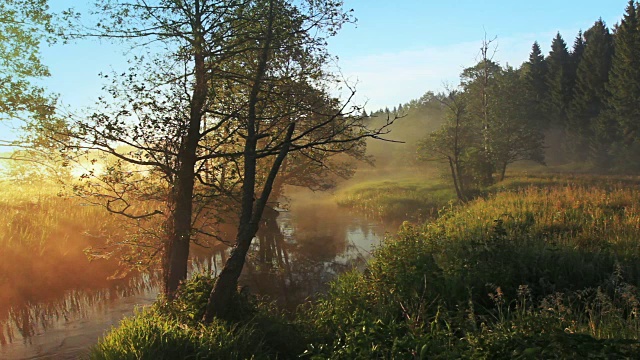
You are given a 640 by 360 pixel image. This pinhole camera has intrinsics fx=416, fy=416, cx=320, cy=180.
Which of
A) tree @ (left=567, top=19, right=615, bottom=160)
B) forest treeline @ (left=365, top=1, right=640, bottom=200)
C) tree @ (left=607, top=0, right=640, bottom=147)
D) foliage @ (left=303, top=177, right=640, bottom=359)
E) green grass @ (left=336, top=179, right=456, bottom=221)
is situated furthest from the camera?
tree @ (left=567, top=19, right=615, bottom=160)

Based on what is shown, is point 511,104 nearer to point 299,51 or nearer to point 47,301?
point 299,51

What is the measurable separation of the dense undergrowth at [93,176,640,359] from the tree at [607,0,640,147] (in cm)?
4241

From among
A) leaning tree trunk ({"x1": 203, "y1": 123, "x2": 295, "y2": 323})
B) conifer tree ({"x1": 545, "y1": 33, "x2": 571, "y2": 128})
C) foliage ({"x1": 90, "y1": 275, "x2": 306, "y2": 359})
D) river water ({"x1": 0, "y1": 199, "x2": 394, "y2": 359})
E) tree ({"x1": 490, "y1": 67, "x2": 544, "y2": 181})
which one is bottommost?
river water ({"x1": 0, "y1": 199, "x2": 394, "y2": 359})

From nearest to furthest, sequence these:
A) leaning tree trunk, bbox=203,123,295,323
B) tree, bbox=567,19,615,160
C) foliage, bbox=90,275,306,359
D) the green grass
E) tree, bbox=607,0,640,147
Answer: foliage, bbox=90,275,306,359, leaning tree trunk, bbox=203,123,295,323, the green grass, tree, bbox=607,0,640,147, tree, bbox=567,19,615,160

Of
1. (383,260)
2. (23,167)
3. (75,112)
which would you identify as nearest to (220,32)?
(75,112)

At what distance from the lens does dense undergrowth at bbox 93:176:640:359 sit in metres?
4.96

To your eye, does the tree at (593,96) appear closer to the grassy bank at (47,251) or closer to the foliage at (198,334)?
the grassy bank at (47,251)

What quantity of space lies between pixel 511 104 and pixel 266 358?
50.1m

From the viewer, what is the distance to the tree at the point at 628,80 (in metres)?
46.2

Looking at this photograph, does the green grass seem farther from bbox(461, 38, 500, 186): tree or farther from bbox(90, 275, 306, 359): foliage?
bbox(90, 275, 306, 359): foliage

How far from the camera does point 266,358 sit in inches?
250

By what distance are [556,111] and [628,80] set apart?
60.3ft

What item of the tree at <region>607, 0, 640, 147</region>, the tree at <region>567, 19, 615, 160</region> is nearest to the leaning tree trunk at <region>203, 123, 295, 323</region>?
the tree at <region>607, 0, 640, 147</region>

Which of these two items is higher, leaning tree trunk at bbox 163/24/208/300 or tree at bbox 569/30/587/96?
tree at bbox 569/30/587/96
